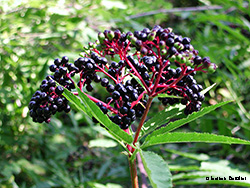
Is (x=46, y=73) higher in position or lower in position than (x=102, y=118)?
lower

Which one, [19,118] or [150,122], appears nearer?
[150,122]

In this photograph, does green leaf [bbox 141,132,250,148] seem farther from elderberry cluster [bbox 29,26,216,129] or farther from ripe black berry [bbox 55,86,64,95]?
ripe black berry [bbox 55,86,64,95]

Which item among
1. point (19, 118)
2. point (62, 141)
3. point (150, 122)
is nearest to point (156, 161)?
point (150, 122)

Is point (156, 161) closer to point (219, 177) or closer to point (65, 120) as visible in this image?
point (219, 177)

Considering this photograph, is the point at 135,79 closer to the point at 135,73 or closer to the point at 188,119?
the point at 135,73

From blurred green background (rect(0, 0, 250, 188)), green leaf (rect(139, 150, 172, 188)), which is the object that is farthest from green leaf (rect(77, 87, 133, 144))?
blurred green background (rect(0, 0, 250, 188))

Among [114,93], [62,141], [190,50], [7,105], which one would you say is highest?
[190,50]

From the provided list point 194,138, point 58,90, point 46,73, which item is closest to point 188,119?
point 194,138
